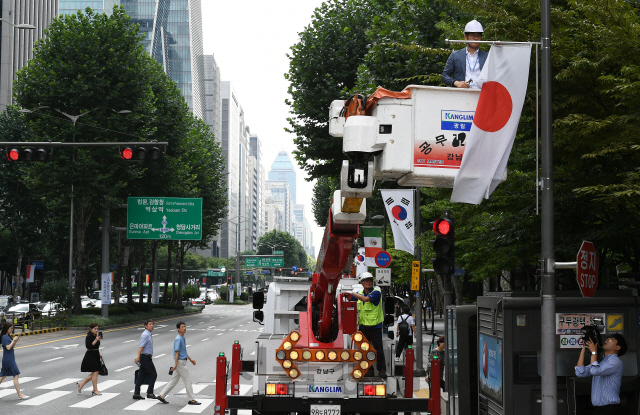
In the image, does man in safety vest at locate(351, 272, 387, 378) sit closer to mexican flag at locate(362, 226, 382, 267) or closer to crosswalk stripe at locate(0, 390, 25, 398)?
crosswalk stripe at locate(0, 390, 25, 398)

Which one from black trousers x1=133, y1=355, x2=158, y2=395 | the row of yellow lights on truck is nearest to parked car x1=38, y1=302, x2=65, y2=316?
black trousers x1=133, y1=355, x2=158, y2=395

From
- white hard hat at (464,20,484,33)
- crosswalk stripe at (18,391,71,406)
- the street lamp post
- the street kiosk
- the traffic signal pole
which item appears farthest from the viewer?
the street lamp post

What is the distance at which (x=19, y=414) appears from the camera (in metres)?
13.1

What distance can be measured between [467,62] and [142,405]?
10526mm

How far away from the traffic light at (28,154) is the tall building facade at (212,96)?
159723 mm

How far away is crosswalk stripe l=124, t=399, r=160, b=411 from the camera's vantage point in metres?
14.0

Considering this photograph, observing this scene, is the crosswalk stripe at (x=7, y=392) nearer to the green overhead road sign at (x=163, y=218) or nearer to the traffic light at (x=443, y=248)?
the traffic light at (x=443, y=248)

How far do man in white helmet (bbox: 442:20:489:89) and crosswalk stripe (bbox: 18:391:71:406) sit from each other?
11.4m

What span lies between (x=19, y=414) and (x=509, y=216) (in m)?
9.97

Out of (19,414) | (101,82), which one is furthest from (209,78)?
(19,414)

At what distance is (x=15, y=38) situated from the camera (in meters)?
85.8

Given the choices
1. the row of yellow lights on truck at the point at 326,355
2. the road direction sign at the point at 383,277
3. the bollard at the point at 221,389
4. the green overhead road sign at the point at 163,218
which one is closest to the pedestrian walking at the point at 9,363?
the bollard at the point at 221,389

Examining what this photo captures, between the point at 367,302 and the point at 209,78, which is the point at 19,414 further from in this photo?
the point at 209,78

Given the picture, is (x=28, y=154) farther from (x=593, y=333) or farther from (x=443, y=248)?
(x=593, y=333)
